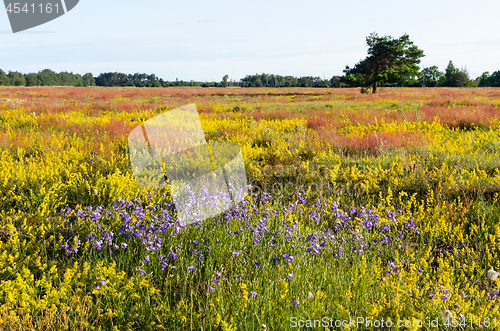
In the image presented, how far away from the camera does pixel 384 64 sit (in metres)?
33.1

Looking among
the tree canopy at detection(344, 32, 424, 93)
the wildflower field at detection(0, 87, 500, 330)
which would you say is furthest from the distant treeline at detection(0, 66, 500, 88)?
the wildflower field at detection(0, 87, 500, 330)

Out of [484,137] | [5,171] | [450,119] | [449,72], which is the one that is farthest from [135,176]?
[449,72]

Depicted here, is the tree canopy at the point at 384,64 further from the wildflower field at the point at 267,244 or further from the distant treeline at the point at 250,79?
the wildflower field at the point at 267,244

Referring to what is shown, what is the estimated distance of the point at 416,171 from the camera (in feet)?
14.4

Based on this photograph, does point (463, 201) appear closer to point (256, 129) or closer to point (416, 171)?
point (416, 171)

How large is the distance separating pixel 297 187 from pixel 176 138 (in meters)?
2.70

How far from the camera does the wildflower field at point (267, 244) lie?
66.7 inches

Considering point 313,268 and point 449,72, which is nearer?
point 313,268

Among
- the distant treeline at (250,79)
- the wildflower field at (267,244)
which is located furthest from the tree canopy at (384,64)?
the wildflower field at (267,244)

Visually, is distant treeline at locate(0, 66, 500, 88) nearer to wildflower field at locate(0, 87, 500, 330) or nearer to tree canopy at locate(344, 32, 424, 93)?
tree canopy at locate(344, 32, 424, 93)

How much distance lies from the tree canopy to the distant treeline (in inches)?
80.0

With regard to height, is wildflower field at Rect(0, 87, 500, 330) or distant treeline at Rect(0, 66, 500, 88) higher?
distant treeline at Rect(0, 66, 500, 88)

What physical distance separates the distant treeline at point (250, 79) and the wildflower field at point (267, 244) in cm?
3287

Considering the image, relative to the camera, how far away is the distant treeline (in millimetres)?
68000
